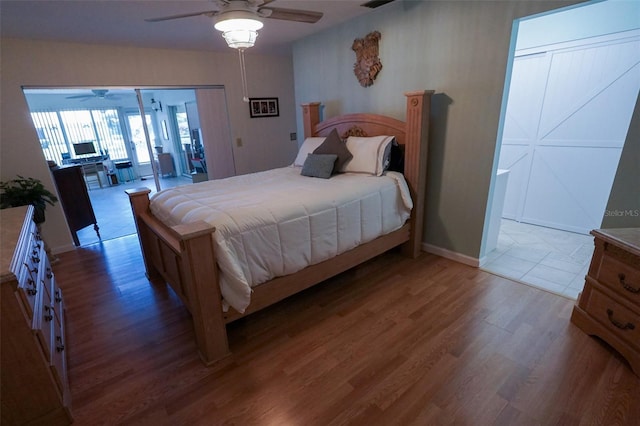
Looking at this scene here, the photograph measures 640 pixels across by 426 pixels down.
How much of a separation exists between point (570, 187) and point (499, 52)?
2.10 metres

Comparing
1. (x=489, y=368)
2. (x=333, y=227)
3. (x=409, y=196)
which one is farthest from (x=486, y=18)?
(x=489, y=368)

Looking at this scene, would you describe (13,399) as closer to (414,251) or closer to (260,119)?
(414,251)

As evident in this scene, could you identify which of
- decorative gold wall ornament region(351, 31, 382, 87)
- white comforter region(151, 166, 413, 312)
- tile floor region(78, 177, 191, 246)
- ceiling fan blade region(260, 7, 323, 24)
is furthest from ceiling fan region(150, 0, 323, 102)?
tile floor region(78, 177, 191, 246)

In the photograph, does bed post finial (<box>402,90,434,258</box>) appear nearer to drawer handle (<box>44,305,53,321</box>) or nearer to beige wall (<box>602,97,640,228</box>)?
beige wall (<box>602,97,640,228</box>)

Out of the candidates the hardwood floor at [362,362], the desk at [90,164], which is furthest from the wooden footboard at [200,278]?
the desk at [90,164]

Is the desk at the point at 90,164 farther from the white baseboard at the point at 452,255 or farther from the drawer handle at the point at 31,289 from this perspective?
the white baseboard at the point at 452,255

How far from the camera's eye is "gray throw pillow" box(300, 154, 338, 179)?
113 inches

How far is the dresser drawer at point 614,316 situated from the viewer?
160 cm

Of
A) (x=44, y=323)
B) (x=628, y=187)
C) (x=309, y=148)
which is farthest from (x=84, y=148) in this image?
(x=628, y=187)

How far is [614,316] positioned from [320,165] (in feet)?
7.63

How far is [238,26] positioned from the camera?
5.46 ft

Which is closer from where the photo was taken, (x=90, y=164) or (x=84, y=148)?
(x=90, y=164)

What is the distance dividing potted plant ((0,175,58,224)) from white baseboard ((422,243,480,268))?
3.91 meters

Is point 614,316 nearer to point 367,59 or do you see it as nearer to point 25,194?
point 367,59
